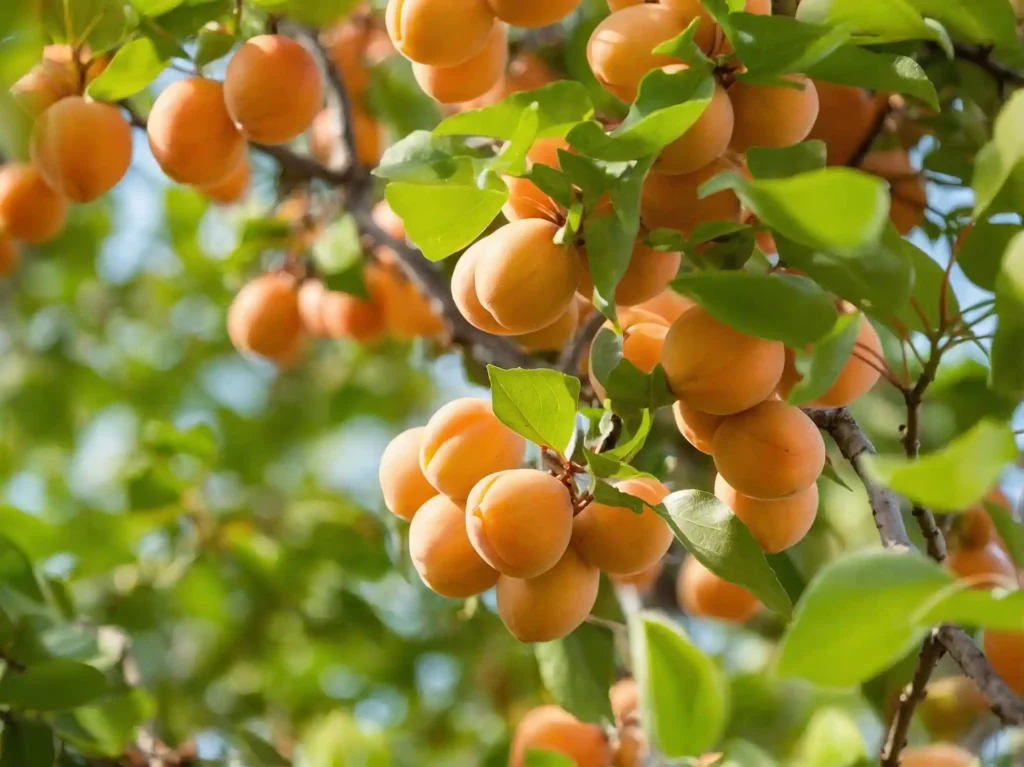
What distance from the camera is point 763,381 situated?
2.24ft

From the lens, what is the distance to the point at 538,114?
0.67 metres

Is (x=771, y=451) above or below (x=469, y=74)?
below

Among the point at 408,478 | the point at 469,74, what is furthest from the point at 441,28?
the point at 408,478

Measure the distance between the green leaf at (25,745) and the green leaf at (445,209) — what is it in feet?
1.87

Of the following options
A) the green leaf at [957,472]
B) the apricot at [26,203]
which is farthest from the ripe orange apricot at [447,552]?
the apricot at [26,203]

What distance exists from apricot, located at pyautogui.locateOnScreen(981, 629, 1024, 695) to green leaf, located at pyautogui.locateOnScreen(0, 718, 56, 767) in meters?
0.79

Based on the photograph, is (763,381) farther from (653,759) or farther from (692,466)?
(692,466)

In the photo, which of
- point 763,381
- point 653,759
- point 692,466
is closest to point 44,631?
point 653,759

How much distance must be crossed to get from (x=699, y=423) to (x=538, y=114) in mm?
233

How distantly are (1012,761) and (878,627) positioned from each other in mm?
630

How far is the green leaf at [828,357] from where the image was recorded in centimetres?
57

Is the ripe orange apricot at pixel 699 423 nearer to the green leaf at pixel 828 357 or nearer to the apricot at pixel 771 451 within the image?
the apricot at pixel 771 451

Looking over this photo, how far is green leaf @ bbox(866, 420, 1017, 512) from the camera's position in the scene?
0.43 metres

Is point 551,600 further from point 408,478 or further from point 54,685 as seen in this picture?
point 54,685
